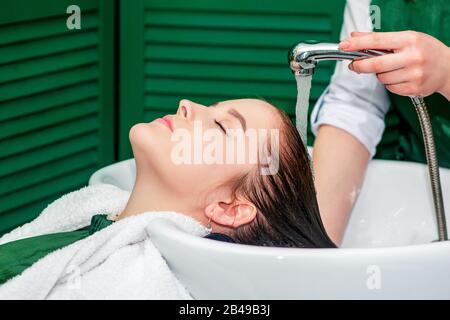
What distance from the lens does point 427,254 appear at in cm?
117

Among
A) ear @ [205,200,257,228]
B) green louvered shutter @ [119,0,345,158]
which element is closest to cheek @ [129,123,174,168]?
ear @ [205,200,257,228]

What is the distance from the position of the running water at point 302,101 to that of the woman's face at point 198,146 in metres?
0.06

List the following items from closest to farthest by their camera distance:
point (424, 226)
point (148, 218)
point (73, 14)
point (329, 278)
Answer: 1. point (329, 278)
2. point (148, 218)
3. point (424, 226)
4. point (73, 14)

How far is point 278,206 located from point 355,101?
50 centimetres

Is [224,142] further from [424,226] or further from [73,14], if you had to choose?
[73,14]

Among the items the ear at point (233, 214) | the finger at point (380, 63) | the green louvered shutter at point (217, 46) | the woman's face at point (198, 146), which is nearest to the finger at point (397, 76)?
the finger at point (380, 63)

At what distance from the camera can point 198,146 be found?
4.25ft

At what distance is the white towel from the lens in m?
1.20

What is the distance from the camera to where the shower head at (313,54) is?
1302mm

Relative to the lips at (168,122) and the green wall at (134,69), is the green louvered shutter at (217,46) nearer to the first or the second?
the green wall at (134,69)

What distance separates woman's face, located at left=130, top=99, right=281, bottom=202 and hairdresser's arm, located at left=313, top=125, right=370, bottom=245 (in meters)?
0.29

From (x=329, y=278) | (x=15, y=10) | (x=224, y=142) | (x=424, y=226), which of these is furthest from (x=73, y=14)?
(x=329, y=278)

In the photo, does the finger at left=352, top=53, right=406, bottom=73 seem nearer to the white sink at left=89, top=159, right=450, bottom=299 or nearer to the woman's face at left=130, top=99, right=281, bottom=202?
the woman's face at left=130, top=99, right=281, bottom=202
